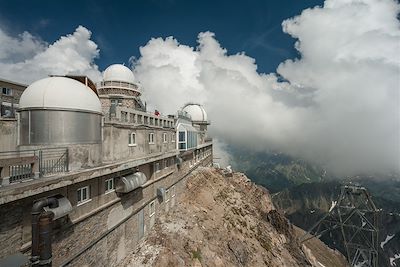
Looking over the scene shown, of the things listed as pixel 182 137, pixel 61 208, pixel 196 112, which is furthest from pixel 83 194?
pixel 196 112

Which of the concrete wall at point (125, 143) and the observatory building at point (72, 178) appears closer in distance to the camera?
the observatory building at point (72, 178)

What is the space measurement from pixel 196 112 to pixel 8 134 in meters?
44.3

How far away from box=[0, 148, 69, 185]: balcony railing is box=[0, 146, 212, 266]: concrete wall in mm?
1032

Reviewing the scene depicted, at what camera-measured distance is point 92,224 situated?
44.8 ft

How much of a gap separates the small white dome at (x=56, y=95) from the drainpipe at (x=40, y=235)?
6234 mm

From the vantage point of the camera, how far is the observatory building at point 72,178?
31.1ft

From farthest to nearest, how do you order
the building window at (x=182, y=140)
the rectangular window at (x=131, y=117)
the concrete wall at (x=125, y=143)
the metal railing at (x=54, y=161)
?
the building window at (x=182, y=140), the rectangular window at (x=131, y=117), the concrete wall at (x=125, y=143), the metal railing at (x=54, y=161)

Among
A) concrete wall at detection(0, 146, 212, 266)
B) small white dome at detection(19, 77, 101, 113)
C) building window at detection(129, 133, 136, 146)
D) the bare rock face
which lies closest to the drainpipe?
concrete wall at detection(0, 146, 212, 266)

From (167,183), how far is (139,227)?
7.10 metres

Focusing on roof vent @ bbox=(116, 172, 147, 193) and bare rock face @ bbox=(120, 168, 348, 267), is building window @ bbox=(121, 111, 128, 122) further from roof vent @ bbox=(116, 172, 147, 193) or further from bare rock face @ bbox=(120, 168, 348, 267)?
bare rock face @ bbox=(120, 168, 348, 267)

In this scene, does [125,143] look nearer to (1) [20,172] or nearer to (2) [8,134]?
(2) [8,134]

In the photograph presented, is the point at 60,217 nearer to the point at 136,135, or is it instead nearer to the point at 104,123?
the point at 104,123

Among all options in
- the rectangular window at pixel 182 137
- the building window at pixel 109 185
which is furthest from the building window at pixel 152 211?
the rectangular window at pixel 182 137

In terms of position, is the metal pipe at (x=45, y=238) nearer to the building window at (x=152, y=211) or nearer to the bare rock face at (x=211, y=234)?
the bare rock face at (x=211, y=234)
